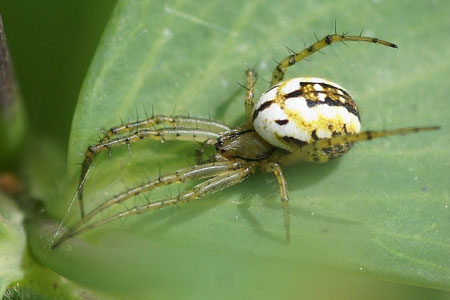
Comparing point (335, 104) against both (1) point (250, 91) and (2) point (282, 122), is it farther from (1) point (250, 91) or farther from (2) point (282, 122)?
(1) point (250, 91)

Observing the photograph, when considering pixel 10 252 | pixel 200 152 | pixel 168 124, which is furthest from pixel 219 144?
pixel 10 252

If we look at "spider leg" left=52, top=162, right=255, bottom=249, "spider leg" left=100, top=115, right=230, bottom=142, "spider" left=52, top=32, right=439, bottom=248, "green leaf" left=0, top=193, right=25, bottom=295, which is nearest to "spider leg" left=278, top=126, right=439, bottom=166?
"spider" left=52, top=32, right=439, bottom=248

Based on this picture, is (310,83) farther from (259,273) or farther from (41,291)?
(41,291)

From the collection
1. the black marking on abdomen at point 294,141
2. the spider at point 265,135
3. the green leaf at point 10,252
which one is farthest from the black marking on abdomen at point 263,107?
the green leaf at point 10,252

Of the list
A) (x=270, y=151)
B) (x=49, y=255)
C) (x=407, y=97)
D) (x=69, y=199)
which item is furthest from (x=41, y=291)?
(x=407, y=97)

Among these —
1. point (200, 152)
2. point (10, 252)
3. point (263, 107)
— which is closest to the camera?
point (10, 252)
